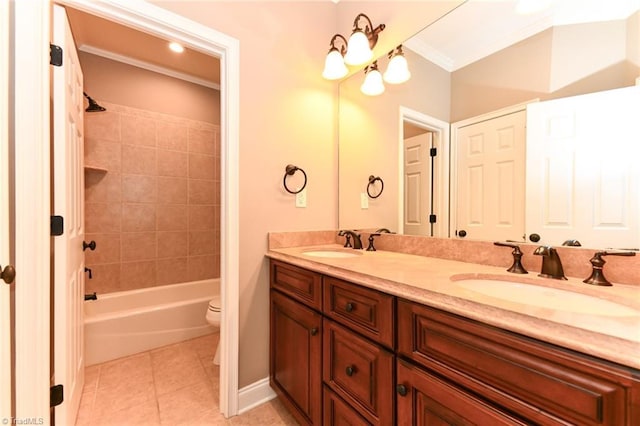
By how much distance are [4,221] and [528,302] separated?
172 cm

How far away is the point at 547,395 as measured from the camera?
515mm

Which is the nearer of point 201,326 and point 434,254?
point 434,254

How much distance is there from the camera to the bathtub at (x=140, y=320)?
6.45 feet

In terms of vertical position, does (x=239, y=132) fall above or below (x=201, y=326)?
above

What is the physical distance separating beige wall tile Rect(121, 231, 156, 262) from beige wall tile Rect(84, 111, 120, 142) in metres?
0.88

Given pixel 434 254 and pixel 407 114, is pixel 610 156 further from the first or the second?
pixel 407 114

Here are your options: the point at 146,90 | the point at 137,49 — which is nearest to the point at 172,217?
the point at 146,90

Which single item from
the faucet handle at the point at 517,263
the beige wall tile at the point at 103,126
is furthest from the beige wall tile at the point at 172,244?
the faucet handle at the point at 517,263

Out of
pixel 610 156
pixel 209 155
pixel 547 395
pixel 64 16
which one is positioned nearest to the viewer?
pixel 547 395

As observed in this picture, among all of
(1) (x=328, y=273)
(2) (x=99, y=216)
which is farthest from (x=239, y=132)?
(2) (x=99, y=216)

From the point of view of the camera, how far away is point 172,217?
8.74 ft

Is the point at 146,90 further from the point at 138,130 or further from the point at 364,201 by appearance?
the point at 364,201

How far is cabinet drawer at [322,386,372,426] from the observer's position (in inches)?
37.6

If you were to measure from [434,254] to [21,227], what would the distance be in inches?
68.7
